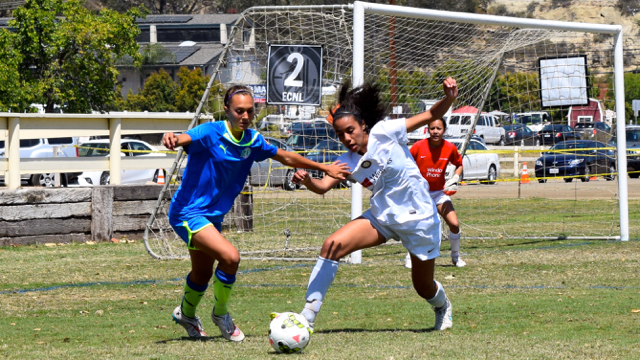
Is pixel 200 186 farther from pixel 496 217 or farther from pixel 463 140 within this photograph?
pixel 496 217

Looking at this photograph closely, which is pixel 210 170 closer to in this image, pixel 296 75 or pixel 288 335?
pixel 288 335

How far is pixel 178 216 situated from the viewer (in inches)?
239

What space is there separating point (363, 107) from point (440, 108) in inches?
21.7

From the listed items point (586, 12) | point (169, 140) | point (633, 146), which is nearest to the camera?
point (169, 140)

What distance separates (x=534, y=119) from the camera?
15.3m

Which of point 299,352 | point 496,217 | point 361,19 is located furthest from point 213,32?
point 299,352

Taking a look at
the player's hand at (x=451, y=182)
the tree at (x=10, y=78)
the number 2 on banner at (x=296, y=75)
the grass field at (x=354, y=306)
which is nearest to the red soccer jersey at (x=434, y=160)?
the player's hand at (x=451, y=182)

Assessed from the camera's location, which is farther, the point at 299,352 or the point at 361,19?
the point at 361,19

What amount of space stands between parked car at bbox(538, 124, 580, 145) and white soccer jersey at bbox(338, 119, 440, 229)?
31.1ft

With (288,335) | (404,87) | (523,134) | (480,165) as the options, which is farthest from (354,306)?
(480,165)

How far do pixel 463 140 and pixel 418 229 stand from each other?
9.19 meters

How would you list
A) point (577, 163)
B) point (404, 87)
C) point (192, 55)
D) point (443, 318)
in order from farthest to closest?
point (192, 55), point (577, 163), point (404, 87), point (443, 318)

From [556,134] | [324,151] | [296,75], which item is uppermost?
[296,75]

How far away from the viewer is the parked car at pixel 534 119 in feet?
50.0
